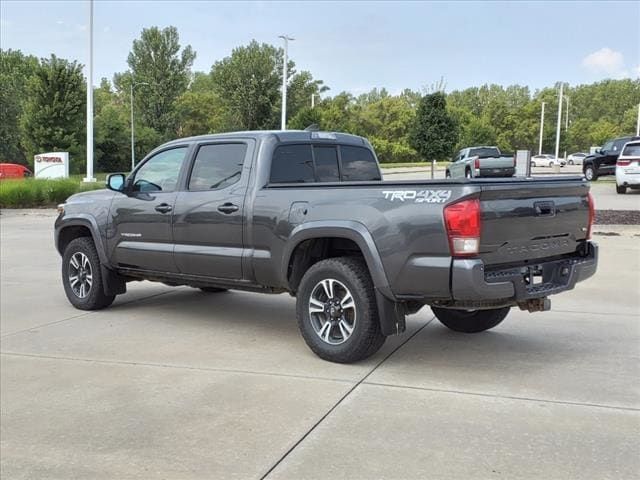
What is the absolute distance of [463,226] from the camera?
4484 millimetres

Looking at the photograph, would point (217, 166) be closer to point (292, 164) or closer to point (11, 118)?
point (292, 164)

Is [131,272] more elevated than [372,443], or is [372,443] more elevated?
[131,272]

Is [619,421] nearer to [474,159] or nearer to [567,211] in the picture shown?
[567,211]

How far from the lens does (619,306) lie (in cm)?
742

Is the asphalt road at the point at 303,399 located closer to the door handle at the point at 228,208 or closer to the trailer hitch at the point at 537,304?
the trailer hitch at the point at 537,304

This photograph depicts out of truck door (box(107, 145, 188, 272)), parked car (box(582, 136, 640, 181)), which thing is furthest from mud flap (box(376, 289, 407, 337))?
parked car (box(582, 136, 640, 181))

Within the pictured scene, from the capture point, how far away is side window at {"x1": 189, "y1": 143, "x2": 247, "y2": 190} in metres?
6.12

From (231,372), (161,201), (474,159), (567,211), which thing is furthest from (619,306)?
(474,159)

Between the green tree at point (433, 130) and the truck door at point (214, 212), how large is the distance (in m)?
27.1

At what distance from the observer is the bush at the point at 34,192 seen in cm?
2283

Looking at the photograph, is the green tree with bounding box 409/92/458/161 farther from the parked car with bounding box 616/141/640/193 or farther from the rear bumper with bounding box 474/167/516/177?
the parked car with bounding box 616/141/640/193

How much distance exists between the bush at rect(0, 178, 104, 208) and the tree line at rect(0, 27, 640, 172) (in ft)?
66.0

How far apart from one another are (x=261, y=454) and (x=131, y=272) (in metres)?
3.93

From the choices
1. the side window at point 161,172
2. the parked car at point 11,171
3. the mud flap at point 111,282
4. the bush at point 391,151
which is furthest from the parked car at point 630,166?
the bush at point 391,151
